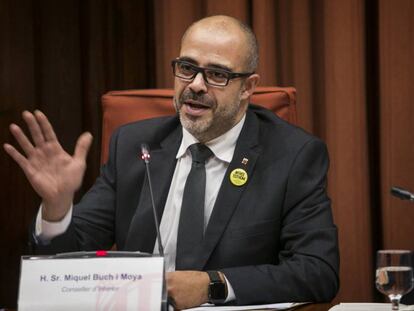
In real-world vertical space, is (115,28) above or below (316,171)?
above

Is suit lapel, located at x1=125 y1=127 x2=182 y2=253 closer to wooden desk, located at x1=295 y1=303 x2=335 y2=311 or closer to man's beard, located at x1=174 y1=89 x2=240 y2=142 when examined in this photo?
man's beard, located at x1=174 y1=89 x2=240 y2=142

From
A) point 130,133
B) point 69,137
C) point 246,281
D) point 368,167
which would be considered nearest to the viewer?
point 246,281

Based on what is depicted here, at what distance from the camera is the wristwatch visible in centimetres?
218

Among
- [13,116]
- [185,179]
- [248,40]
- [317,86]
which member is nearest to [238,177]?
[185,179]

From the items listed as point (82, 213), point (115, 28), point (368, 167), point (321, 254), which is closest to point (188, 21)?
point (115, 28)

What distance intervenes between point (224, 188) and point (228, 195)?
26mm

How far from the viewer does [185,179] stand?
2.71 metres

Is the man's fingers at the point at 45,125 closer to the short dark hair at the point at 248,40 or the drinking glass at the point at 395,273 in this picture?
the drinking glass at the point at 395,273

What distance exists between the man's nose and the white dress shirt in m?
0.18

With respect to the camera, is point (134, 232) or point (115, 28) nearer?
point (134, 232)

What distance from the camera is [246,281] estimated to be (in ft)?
7.38

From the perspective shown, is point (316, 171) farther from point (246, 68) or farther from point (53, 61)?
point (53, 61)

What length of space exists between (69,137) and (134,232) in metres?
1.23

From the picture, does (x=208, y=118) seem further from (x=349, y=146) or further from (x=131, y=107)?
(x=349, y=146)
